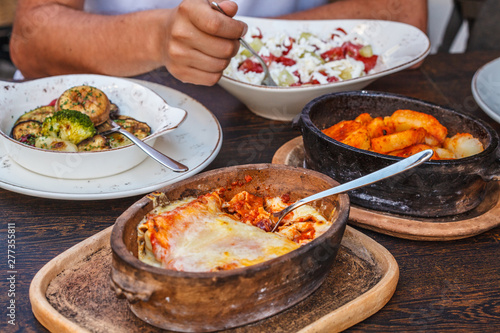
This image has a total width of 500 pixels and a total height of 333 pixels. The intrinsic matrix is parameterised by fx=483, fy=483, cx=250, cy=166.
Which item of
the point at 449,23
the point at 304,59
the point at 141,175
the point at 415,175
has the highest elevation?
the point at 415,175

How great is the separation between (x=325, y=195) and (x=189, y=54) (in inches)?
35.3

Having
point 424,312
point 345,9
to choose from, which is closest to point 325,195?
point 424,312

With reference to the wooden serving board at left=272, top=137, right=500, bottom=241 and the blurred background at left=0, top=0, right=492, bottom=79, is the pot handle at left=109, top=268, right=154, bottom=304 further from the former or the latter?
the blurred background at left=0, top=0, right=492, bottom=79

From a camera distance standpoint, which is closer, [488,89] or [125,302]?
[125,302]

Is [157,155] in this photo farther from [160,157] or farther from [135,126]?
[135,126]

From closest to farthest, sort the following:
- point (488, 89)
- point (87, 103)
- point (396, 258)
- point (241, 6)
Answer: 1. point (396, 258)
2. point (87, 103)
3. point (488, 89)
4. point (241, 6)

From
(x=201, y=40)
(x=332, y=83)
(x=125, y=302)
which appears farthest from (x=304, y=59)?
(x=125, y=302)

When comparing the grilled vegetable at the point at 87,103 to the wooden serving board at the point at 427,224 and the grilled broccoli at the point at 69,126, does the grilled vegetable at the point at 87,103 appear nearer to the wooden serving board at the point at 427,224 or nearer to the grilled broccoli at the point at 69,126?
the grilled broccoli at the point at 69,126

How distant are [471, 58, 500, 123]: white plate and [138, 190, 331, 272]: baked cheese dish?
104 centimetres

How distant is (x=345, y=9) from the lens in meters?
2.51

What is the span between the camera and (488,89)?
6.08ft

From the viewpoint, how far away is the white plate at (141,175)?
4.03 ft

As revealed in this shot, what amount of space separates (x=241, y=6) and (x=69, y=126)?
4.86ft

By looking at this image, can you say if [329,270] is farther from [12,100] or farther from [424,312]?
[12,100]
